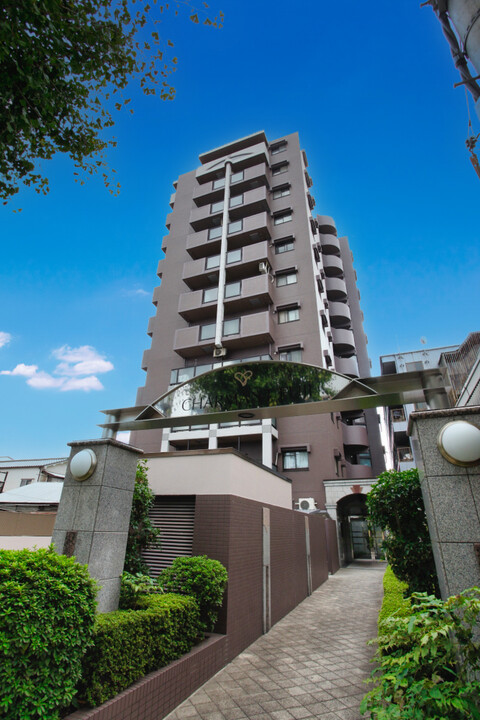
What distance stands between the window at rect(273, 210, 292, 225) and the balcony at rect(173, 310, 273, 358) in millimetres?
7961

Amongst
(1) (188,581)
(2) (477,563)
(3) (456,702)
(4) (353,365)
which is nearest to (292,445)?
(4) (353,365)

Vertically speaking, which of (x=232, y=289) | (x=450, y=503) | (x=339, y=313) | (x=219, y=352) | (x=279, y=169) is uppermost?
(x=279, y=169)

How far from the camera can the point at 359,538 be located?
28062 millimetres

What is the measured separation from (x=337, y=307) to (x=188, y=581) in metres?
24.6

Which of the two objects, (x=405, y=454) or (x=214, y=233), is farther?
(x=214, y=233)

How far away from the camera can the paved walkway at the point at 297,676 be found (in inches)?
157

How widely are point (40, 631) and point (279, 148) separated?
31.2 meters

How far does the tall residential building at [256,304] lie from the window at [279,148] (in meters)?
0.10

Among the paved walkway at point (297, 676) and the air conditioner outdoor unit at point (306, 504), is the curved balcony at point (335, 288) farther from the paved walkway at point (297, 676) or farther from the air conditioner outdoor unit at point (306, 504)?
the paved walkway at point (297, 676)

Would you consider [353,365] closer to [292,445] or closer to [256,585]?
[292,445]

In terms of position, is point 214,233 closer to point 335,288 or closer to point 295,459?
point 335,288

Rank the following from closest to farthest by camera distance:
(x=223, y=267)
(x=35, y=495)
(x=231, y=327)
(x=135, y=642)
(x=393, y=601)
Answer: (x=135, y=642), (x=393, y=601), (x=35, y=495), (x=231, y=327), (x=223, y=267)

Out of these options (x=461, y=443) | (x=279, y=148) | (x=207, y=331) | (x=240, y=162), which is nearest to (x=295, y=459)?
(x=207, y=331)

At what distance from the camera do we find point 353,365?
24.7 meters
